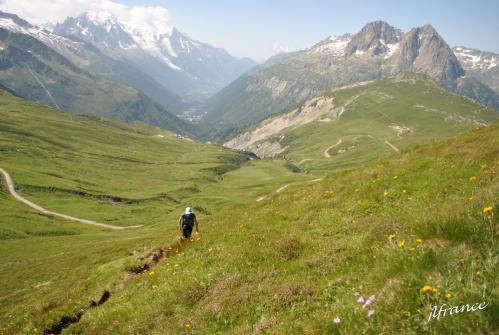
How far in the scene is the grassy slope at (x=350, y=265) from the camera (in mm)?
7223

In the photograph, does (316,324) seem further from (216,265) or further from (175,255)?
(175,255)

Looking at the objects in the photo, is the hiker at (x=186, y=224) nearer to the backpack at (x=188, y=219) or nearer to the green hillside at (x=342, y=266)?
the backpack at (x=188, y=219)

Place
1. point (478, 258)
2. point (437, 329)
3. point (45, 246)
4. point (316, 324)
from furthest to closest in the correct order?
point (45, 246)
point (316, 324)
point (478, 258)
point (437, 329)

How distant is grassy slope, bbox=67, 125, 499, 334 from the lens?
7.22 metres

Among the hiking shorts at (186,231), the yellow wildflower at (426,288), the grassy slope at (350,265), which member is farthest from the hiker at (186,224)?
the yellow wildflower at (426,288)

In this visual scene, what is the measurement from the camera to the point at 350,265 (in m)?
12.6

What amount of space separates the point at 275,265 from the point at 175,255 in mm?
9242

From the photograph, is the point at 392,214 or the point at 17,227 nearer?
the point at 392,214

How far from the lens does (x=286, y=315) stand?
11141 mm

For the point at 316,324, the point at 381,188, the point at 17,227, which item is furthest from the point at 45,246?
the point at 316,324

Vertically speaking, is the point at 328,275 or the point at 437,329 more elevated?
the point at 437,329

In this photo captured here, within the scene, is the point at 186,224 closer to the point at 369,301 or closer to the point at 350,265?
the point at 350,265

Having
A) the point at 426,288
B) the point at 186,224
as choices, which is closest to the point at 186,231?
the point at 186,224

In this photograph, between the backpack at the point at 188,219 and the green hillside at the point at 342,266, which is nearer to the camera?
the green hillside at the point at 342,266
